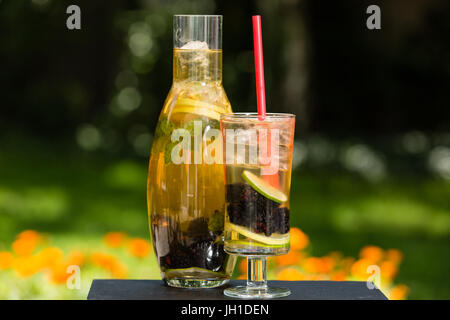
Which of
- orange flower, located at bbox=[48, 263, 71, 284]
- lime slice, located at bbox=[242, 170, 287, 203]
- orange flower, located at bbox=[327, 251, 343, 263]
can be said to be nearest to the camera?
lime slice, located at bbox=[242, 170, 287, 203]

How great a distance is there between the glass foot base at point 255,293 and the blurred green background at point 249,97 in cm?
379

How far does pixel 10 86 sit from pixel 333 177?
3688 mm

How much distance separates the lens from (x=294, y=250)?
3359mm

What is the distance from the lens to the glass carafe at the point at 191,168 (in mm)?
1976

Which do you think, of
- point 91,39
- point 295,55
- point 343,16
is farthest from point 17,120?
point 343,16

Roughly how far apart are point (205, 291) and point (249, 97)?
5.99m

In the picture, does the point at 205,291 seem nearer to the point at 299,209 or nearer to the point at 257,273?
the point at 257,273

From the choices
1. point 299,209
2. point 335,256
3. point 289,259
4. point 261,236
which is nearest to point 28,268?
point 289,259

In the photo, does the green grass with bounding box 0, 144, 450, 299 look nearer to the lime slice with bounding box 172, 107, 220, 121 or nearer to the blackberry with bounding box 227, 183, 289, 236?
the lime slice with bounding box 172, 107, 220, 121

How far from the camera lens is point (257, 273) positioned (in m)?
1.94

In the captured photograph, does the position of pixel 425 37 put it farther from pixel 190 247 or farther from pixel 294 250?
pixel 190 247

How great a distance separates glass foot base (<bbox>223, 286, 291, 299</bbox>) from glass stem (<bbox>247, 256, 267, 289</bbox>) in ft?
0.05

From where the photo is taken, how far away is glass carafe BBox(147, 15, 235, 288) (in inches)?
77.8

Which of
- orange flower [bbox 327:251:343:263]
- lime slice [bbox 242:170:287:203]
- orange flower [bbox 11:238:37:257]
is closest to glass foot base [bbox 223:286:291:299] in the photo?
lime slice [bbox 242:170:287:203]
